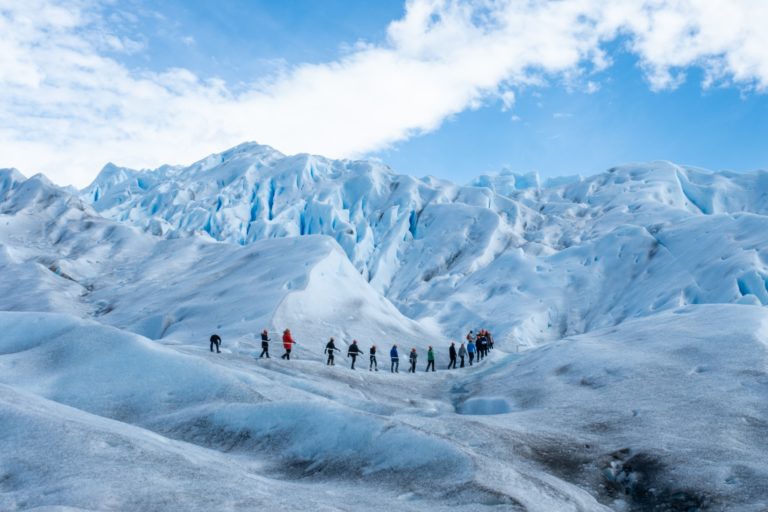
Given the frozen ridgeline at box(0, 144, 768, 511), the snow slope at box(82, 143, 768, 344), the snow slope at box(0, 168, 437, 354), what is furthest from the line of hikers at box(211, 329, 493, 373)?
the snow slope at box(82, 143, 768, 344)

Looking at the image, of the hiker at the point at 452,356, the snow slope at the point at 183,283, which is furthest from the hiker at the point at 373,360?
the hiker at the point at 452,356

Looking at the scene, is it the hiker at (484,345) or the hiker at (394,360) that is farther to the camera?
the hiker at (484,345)

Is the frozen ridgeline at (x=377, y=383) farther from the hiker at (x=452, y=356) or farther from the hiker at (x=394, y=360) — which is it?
the hiker at (x=394, y=360)

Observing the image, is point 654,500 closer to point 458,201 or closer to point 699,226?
point 699,226

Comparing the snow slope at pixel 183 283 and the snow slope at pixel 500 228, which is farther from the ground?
the snow slope at pixel 500 228

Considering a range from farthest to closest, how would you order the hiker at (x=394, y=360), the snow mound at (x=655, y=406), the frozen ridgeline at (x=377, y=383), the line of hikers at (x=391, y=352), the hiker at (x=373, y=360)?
the hiker at (x=394, y=360) < the hiker at (x=373, y=360) < the line of hikers at (x=391, y=352) < the snow mound at (x=655, y=406) < the frozen ridgeline at (x=377, y=383)

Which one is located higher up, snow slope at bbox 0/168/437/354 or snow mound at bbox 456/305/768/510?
snow slope at bbox 0/168/437/354

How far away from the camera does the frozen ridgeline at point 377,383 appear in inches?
373

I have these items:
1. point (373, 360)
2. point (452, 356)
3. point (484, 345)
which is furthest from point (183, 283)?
point (484, 345)

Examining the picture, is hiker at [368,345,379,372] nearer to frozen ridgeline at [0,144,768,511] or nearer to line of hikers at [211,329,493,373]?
line of hikers at [211,329,493,373]

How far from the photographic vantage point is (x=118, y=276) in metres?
56.6

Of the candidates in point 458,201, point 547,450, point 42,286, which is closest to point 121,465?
point 547,450

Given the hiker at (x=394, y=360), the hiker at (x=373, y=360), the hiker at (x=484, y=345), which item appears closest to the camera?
the hiker at (x=373, y=360)

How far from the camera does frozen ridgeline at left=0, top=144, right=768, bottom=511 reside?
9.47 m
